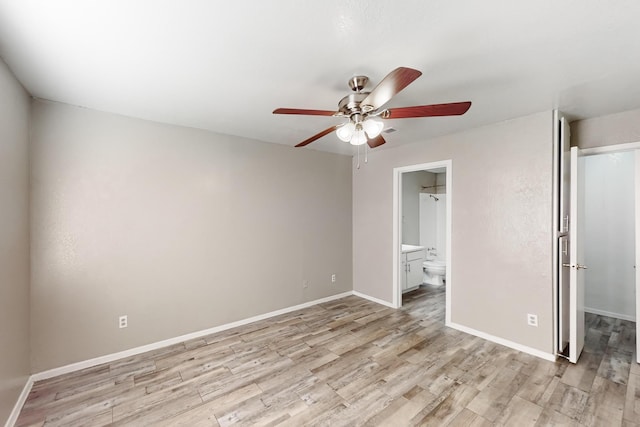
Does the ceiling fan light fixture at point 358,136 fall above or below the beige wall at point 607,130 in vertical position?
below

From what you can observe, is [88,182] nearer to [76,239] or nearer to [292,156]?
[76,239]

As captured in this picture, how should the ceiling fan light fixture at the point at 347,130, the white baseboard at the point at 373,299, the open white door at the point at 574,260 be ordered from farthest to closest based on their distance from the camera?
1. the white baseboard at the point at 373,299
2. the open white door at the point at 574,260
3. the ceiling fan light fixture at the point at 347,130

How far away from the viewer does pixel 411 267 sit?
484cm

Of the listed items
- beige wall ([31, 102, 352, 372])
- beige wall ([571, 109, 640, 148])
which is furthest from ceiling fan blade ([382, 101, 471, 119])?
beige wall ([31, 102, 352, 372])

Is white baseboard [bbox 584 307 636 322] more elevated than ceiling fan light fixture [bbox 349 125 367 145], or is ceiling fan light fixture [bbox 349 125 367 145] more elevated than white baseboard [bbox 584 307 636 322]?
ceiling fan light fixture [bbox 349 125 367 145]

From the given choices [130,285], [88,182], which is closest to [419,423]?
[130,285]

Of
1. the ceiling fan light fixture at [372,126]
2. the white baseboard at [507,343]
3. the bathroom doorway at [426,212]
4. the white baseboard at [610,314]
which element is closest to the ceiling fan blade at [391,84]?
the ceiling fan light fixture at [372,126]

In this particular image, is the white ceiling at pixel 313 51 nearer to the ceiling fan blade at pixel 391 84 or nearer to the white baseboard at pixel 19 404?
the ceiling fan blade at pixel 391 84

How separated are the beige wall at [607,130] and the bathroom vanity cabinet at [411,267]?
2.64 m

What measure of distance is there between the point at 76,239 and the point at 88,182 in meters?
0.54

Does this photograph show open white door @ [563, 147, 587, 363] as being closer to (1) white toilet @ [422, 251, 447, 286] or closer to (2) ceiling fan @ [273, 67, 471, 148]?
(2) ceiling fan @ [273, 67, 471, 148]

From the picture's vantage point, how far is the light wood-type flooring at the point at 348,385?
195 centimetres

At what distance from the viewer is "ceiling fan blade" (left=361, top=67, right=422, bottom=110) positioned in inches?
54.1

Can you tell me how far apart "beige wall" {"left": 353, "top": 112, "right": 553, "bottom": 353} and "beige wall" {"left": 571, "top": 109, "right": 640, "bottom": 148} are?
1.93ft
